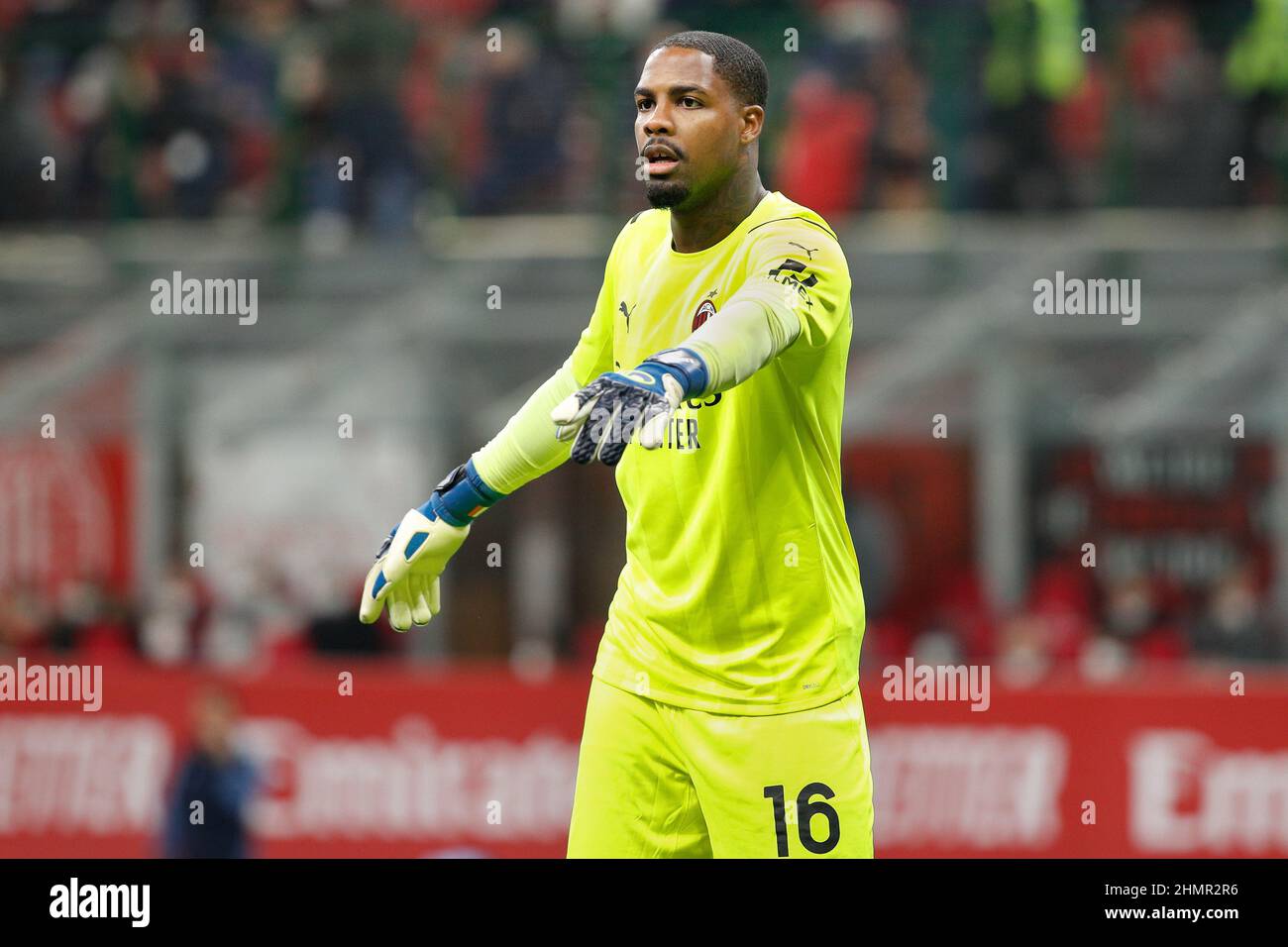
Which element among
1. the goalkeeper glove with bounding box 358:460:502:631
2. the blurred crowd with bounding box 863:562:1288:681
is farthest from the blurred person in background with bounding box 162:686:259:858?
the goalkeeper glove with bounding box 358:460:502:631

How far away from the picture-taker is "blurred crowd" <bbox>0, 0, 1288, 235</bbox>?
14.0 metres

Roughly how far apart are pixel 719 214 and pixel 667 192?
176mm

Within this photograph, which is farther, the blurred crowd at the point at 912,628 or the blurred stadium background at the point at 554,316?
the blurred stadium background at the point at 554,316

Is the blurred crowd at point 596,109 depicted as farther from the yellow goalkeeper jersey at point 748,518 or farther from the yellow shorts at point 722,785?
the yellow shorts at point 722,785

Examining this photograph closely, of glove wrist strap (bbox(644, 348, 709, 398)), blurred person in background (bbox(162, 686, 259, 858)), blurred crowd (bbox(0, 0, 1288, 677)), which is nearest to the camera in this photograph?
glove wrist strap (bbox(644, 348, 709, 398))

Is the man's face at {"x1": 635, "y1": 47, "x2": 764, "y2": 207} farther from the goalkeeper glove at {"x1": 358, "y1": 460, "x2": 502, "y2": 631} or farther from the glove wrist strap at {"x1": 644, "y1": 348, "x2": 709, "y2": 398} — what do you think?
the goalkeeper glove at {"x1": 358, "y1": 460, "x2": 502, "y2": 631}

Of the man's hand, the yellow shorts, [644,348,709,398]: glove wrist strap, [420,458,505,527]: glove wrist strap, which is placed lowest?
the yellow shorts

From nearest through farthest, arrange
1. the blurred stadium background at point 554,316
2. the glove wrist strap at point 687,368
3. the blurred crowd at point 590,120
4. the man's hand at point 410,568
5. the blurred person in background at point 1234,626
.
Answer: the glove wrist strap at point 687,368
the man's hand at point 410,568
the blurred person in background at point 1234,626
the blurred stadium background at point 554,316
the blurred crowd at point 590,120

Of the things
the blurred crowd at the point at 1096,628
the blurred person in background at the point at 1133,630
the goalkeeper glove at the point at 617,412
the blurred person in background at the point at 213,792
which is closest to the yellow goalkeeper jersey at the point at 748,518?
the goalkeeper glove at the point at 617,412

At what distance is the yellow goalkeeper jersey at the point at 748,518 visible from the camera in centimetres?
→ 458

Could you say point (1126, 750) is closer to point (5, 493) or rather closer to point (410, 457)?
point (410, 457)

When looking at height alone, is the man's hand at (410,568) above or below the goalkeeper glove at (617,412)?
below

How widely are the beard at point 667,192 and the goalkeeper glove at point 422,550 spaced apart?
2.88ft

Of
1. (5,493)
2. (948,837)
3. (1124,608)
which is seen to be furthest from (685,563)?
(5,493)
